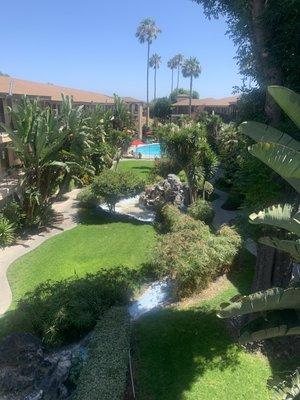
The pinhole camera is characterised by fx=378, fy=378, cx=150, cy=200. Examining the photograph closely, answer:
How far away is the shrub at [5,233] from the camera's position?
55.1 ft

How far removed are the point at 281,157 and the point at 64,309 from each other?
7.70 meters

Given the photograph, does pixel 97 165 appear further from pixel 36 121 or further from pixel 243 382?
pixel 243 382

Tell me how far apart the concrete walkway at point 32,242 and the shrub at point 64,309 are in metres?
1.41

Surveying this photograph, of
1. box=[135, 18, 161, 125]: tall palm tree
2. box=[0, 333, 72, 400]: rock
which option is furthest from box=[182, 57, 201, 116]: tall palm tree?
box=[0, 333, 72, 400]: rock

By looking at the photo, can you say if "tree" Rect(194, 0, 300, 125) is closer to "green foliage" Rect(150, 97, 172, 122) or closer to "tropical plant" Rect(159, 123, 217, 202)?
"tropical plant" Rect(159, 123, 217, 202)

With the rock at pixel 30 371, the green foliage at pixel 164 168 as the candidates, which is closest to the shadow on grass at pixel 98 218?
the green foliage at pixel 164 168

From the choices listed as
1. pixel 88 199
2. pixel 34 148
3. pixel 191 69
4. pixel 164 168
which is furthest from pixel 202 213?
pixel 191 69

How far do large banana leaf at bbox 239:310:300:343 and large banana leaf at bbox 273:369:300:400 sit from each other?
62 cm

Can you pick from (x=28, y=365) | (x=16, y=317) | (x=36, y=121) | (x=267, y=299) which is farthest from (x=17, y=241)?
(x=267, y=299)

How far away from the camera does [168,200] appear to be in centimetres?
2181

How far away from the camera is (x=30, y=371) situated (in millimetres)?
8555

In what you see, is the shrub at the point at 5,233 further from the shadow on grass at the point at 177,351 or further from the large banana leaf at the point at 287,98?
the large banana leaf at the point at 287,98

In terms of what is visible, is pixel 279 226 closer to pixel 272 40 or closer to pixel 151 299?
pixel 272 40

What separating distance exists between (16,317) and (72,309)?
1.90 m
